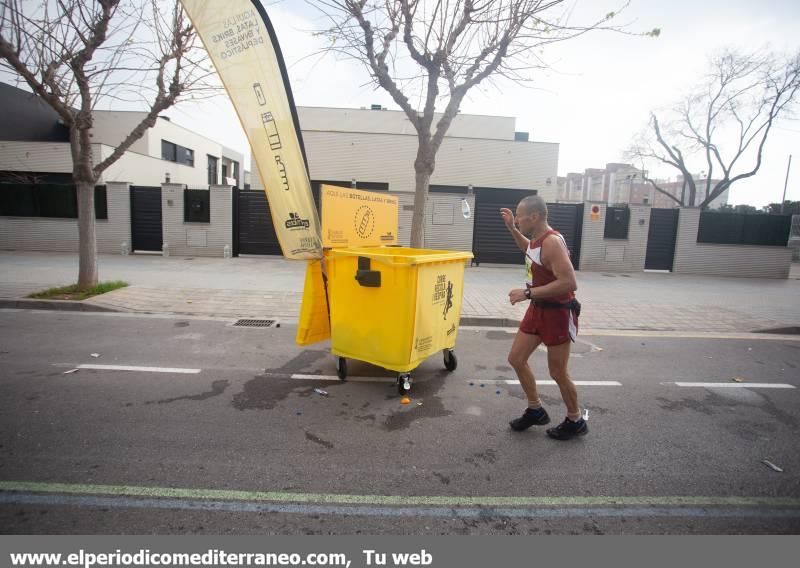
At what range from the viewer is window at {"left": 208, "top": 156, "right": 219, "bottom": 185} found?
37438 millimetres

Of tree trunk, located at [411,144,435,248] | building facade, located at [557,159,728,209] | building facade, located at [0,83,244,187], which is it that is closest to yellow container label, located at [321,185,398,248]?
tree trunk, located at [411,144,435,248]

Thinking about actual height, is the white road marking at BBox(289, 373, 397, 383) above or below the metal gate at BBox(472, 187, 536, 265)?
below

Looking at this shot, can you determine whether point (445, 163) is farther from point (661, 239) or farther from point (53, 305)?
point (53, 305)

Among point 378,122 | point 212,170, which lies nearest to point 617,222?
point 378,122

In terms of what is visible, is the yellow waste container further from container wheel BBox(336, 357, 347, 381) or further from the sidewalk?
the sidewalk

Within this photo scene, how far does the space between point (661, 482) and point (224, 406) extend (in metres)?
3.50

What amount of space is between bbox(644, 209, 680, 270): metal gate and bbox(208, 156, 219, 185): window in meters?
33.2

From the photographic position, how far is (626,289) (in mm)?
11430

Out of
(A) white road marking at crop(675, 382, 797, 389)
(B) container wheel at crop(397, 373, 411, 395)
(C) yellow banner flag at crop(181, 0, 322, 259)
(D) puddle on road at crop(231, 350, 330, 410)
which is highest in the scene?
(C) yellow banner flag at crop(181, 0, 322, 259)

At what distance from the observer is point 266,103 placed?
4.66 m

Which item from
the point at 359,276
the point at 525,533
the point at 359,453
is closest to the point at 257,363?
the point at 359,276

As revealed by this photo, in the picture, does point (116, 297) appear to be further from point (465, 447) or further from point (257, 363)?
point (465, 447)

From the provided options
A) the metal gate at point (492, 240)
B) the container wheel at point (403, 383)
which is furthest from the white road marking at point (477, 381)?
the metal gate at point (492, 240)

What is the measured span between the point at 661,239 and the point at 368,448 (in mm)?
15523
